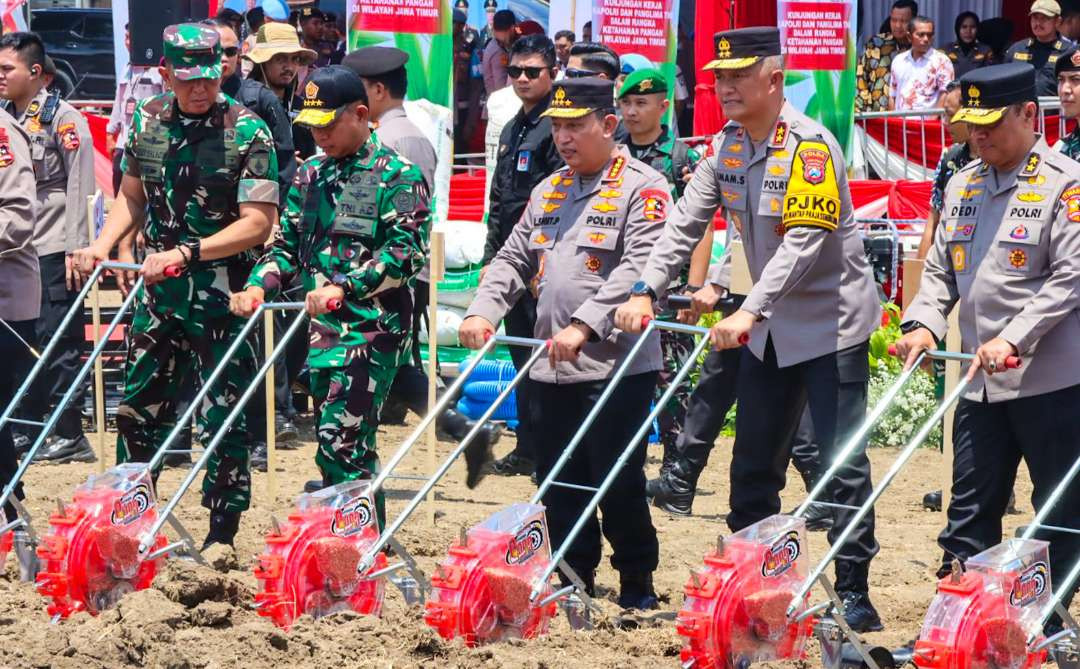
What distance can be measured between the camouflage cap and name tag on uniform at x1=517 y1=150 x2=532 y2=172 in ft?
7.57

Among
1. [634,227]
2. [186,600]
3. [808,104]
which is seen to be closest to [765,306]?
[634,227]

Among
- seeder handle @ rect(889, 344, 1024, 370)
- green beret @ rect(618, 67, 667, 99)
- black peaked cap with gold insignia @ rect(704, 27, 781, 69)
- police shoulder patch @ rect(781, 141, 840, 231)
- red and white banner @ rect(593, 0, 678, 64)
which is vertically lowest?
seeder handle @ rect(889, 344, 1024, 370)

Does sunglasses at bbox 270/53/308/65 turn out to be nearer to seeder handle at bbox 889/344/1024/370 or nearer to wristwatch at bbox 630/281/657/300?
wristwatch at bbox 630/281/657/300

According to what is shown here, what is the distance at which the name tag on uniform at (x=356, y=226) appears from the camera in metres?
6.80

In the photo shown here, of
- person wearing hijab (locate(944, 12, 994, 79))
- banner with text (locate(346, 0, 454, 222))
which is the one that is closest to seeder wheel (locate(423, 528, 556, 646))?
banner with text (locate(346, 0, 454, 222))

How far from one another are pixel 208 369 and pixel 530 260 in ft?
5.05

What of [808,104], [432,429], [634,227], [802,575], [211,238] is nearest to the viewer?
[802,575]

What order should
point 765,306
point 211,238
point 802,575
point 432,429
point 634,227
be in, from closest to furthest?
point 802,575, point 765,306, point 634,227, point 211,238, point 432,429

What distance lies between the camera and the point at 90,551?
6.16 metres

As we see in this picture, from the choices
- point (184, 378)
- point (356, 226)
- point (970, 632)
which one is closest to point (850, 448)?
point (970, 632)

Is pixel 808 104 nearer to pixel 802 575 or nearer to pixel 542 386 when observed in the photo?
pixel 542 386

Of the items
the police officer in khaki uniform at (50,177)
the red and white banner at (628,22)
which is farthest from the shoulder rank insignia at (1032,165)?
the red and white banner at (628,22)

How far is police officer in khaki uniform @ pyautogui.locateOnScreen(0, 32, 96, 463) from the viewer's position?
955cm

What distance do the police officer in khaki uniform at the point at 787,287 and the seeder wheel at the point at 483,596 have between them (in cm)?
96
